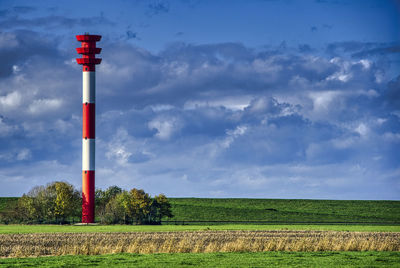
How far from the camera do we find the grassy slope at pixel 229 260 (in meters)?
37.6

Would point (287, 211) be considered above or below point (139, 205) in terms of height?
below

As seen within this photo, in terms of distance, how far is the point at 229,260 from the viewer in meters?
39.8

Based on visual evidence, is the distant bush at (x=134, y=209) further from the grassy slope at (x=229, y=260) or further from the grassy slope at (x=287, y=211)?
the grassy slope at (x=229, y=260)

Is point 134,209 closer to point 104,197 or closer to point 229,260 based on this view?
point 104,197

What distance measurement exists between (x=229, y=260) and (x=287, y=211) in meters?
121

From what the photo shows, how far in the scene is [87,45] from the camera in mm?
104375

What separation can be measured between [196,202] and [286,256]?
14106 centimetres

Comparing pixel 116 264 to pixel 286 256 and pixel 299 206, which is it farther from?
pixel 299 206

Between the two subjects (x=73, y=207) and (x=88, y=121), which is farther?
(x=73, y=207)

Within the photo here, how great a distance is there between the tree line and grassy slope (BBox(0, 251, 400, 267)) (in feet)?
215

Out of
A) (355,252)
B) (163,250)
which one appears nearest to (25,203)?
(163,250)

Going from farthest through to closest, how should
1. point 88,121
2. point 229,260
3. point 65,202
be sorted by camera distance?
1. point 65,202
2. point 88,121
3. point 229,260

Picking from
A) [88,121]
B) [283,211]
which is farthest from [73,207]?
[283,211]

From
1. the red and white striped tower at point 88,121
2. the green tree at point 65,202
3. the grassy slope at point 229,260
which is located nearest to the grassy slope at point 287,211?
the green tree at point 65,202
